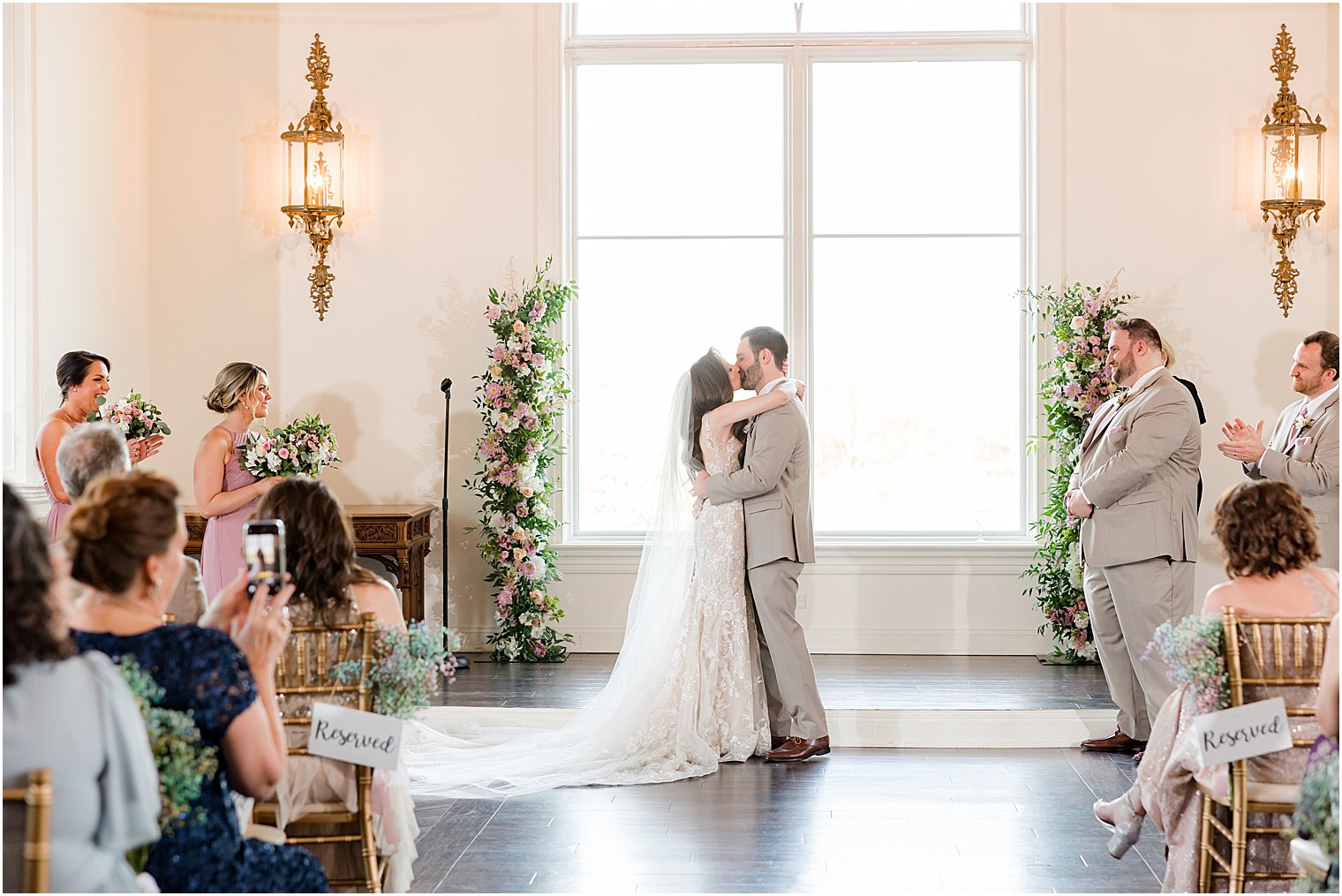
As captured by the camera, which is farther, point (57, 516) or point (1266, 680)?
point (57, 516)

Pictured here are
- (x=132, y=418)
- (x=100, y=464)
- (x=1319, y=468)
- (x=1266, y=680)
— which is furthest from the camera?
(x=132, y=418)

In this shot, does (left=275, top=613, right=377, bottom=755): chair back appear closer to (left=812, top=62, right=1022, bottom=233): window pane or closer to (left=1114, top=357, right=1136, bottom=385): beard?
(left=1114, top=357, right=1136, bottom=385): beard

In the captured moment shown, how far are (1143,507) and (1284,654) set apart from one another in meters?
2.13

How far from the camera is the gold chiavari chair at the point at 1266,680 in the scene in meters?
2.88

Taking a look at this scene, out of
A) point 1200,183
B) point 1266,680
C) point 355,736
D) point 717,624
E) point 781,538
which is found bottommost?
point 717,624

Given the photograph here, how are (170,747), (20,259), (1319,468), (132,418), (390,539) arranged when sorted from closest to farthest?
(170,747) < (1319,468) < (132,418) < (20,259) < (390,539)

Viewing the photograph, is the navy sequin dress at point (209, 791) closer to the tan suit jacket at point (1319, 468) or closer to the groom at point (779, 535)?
the groom at point (779, 535)

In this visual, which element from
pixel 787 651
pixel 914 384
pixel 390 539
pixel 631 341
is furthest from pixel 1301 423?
pixel 390 539

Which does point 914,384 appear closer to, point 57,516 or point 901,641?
point 901,641

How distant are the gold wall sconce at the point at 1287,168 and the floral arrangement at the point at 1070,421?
96 cm

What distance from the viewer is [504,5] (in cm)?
736

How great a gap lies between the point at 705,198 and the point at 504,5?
5.53ft

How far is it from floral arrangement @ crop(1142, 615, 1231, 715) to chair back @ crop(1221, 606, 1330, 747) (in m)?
0.02

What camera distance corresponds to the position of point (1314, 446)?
4934 millimetres
